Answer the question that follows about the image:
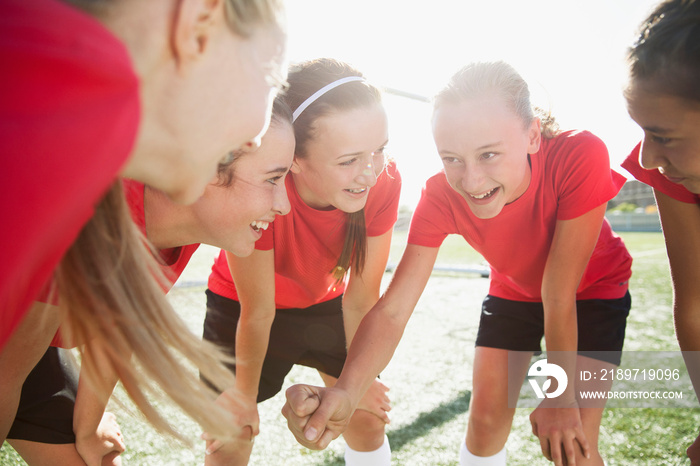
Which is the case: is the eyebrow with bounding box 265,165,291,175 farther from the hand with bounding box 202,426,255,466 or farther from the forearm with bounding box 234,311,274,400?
the hand with bounding box 202,426,255,466

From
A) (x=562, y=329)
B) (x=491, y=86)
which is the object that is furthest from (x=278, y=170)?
(x=562, y=329)

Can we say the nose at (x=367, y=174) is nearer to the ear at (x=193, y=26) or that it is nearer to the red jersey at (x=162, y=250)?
the red jersey at (x=162, y=250)

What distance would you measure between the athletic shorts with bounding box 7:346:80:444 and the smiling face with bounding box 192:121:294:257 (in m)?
0.93

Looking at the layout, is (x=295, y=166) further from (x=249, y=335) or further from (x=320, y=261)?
(x=249, y=335)

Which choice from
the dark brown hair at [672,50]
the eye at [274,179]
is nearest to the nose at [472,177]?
the dark brown hair at [672,50]

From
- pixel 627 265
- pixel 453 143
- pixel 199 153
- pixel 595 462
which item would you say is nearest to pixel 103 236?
pixel 199 153

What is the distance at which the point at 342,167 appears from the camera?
1995mm

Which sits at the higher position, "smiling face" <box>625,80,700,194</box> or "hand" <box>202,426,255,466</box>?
"smiling face" <box>625,80,700,194</box>

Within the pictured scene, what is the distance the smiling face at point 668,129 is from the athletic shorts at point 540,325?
85 cm

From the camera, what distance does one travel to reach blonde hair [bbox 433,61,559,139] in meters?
1.88

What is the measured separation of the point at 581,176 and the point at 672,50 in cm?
55

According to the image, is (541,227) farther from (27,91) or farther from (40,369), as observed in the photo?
(40,369)

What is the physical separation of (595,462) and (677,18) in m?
1.66

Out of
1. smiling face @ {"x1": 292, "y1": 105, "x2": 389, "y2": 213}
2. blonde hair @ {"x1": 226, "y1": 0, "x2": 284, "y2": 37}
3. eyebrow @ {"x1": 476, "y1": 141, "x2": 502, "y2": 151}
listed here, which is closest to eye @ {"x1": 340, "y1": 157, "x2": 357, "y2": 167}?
smiling face @ {"x1": 292, "y1": 105, "x2": 389, "y2": 213}
